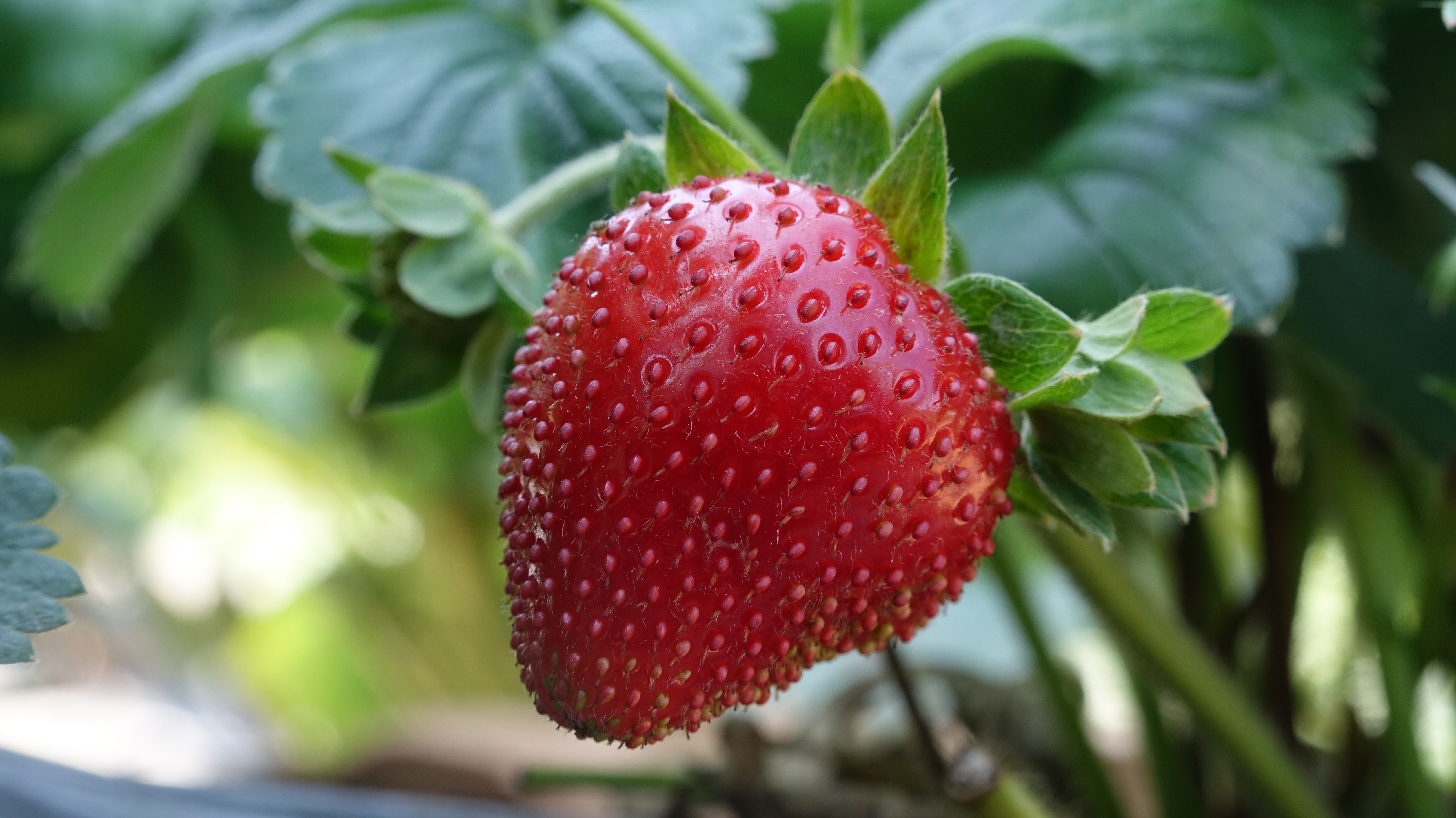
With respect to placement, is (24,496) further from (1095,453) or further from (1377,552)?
(1377,552)

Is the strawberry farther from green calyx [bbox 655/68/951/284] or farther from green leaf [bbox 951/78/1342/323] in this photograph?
green leaf [bbox 951/78/1342/323]

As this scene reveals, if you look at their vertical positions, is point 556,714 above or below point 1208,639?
above

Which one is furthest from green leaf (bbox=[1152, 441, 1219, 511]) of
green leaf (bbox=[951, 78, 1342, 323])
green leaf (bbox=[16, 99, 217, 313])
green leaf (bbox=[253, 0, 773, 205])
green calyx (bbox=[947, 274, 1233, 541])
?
green leaf (bbox=[16, 99, 217, 313])

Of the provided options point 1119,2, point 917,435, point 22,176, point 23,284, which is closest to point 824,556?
point 917,435

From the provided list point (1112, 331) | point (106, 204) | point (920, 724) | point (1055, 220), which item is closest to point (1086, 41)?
point (1055, 220)

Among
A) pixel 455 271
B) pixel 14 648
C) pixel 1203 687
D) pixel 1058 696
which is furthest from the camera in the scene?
pixel 1058 696

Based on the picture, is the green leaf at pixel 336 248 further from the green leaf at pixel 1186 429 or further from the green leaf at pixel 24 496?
the green leaf at pixel 1186 429

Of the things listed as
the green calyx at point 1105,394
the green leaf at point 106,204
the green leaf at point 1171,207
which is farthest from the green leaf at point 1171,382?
the green leaf at point 106,204

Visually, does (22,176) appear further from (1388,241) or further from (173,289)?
(1388,241)
